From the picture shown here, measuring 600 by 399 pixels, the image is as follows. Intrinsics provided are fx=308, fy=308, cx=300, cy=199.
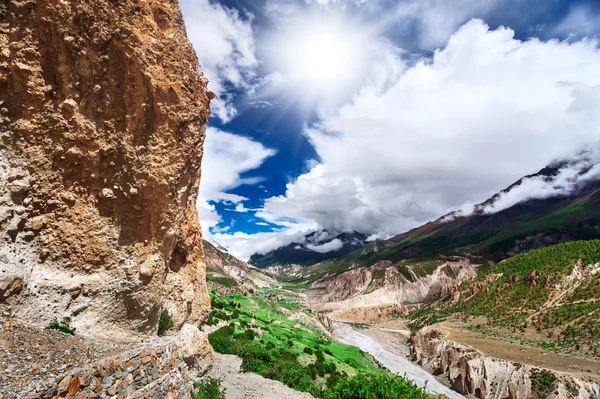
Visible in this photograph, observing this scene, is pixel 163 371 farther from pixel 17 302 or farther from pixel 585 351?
pixel 585 351

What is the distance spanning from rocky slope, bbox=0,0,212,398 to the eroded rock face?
3 cm

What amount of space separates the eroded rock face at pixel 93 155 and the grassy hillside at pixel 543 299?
70.4 meters

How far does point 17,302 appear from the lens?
838 centimetres

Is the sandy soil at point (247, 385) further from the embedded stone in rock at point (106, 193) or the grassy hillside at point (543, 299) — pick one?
the grassy hillside at point (543, 299)

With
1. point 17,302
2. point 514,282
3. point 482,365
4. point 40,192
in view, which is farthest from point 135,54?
point 514,282

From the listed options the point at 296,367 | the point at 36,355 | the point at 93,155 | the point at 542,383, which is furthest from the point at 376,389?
the point at 542,383

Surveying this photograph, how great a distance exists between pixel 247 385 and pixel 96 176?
54.3ft

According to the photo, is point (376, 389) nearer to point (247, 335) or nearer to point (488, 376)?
point (247, 335)

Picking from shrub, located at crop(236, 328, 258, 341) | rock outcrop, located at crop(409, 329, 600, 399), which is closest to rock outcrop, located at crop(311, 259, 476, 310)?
rock outcrop, located at crop(409, 329, 600, 399)

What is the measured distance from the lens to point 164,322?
12312mm

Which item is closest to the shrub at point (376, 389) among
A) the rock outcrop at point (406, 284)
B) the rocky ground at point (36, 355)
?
the rocky ground at point (36, 355)

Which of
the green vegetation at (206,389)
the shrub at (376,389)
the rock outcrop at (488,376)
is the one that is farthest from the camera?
the rock outcrop at (488,376)

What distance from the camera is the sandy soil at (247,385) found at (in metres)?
18.7

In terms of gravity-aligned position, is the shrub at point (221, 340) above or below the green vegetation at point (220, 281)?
below
